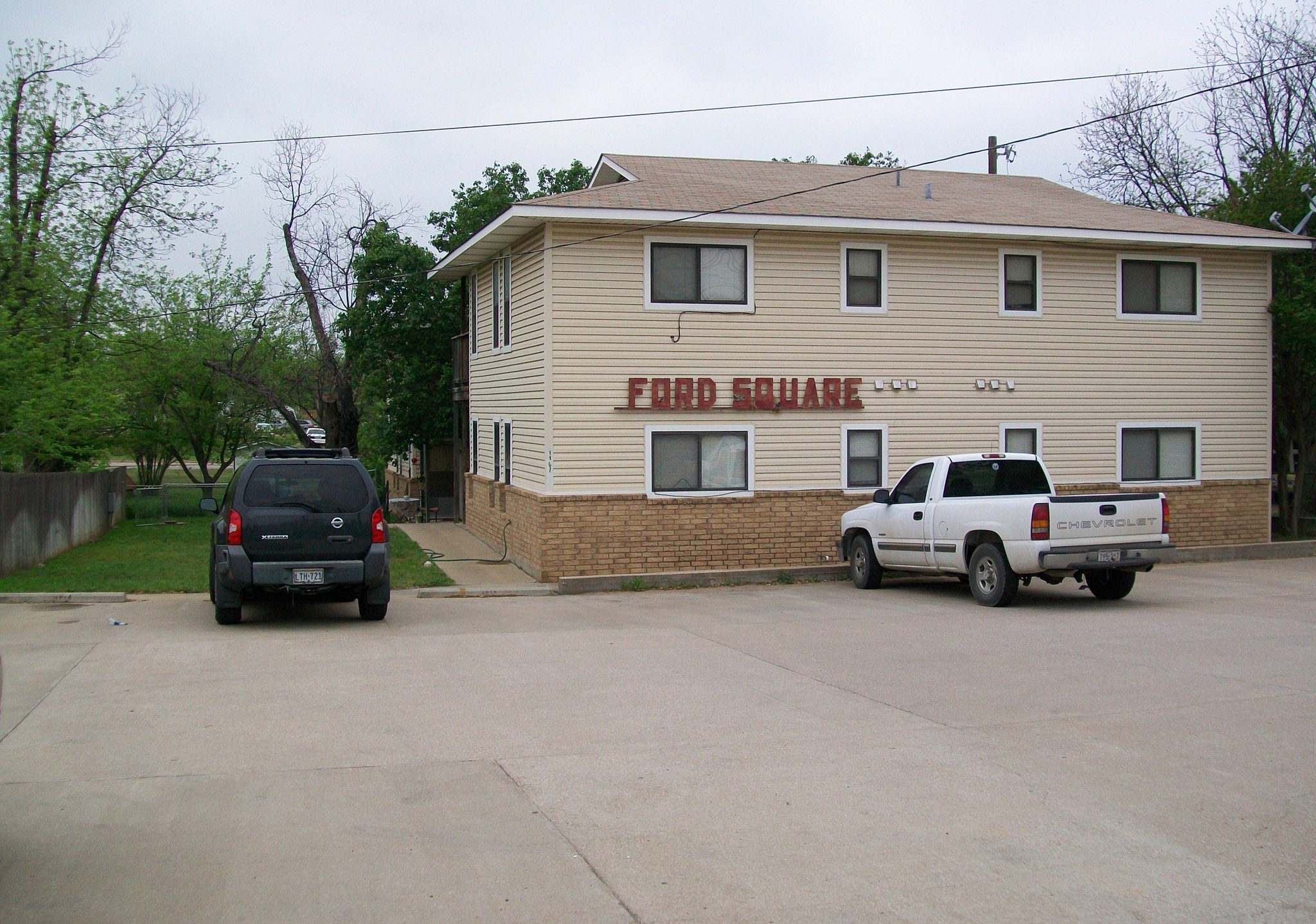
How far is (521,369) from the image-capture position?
19.9m

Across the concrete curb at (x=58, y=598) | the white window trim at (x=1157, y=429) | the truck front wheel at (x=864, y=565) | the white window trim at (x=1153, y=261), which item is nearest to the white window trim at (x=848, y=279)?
the truck front wheel at (x=864, y=565)

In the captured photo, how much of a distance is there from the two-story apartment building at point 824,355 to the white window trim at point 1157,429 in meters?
0.05

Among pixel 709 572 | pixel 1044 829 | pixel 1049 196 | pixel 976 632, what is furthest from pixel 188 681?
pixel 1049 196

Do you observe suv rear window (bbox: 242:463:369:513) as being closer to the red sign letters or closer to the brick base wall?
the brick base wall

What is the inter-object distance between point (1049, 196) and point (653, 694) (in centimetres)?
1733

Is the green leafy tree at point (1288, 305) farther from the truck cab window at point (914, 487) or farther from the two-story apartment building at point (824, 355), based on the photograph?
the truck cab window at point (914, 487)

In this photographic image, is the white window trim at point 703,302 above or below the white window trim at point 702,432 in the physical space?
above

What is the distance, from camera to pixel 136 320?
28625mm

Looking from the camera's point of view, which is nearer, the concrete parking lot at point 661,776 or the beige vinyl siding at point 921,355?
the concrete parking lot at point 661,776

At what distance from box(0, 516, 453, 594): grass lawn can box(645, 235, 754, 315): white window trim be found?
5390 mm

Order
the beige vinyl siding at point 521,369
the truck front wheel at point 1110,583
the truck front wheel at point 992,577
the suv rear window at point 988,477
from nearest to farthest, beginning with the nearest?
1. the truck front wheel at point 992,577
2. the truck front wheel at point 1110,583
3. the suv rear window at point 988,477
4. the beige vinyl siding at point 521,369

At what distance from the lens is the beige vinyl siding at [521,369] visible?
1845 cm

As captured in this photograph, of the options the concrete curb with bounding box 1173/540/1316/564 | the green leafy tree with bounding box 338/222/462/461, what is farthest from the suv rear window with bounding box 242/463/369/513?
the green leafy tree with bounding box 338/222/462/461

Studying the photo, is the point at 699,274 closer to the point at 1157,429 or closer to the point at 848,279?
the point at 848,279
